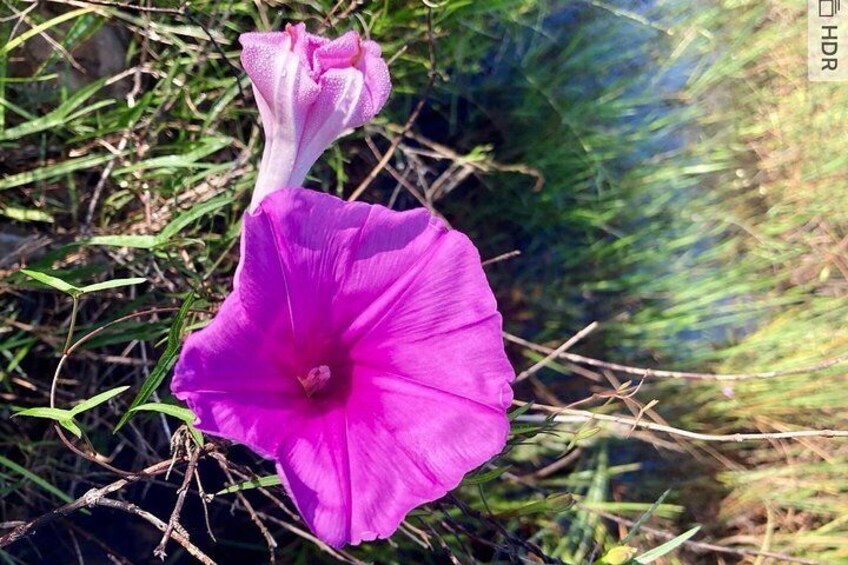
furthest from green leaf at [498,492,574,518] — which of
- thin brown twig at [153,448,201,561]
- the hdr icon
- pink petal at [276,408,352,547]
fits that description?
the hdr icon

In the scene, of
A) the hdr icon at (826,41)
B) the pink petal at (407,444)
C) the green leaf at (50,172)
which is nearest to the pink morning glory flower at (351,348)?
the pink petal at (407,444)

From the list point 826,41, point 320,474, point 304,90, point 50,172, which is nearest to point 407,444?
point 320,474

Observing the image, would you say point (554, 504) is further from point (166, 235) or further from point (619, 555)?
point (166, 235)

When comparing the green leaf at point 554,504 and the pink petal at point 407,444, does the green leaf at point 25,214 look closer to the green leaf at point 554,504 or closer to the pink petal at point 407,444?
the pink petal at point 407,444

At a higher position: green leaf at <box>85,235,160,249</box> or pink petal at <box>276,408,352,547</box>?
green leaf at <box>85,235,160,249</box>

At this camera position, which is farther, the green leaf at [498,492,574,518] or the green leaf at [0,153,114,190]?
the green leaf at [0,153,114,190]

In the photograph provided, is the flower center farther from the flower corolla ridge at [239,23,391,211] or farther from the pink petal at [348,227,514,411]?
the flower corolla ridge at [239,23,391,211]

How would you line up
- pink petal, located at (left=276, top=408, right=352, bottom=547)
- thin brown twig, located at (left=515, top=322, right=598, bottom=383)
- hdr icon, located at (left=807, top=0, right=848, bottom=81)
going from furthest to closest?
hdr icon, located at (left=807, top=0, right=848, bottom=81)
thin brown twig, located at (left=515, top=322, right=598, bottom=383)
pink petal, located at (left=276, top=408, right=352, bottom=547)
